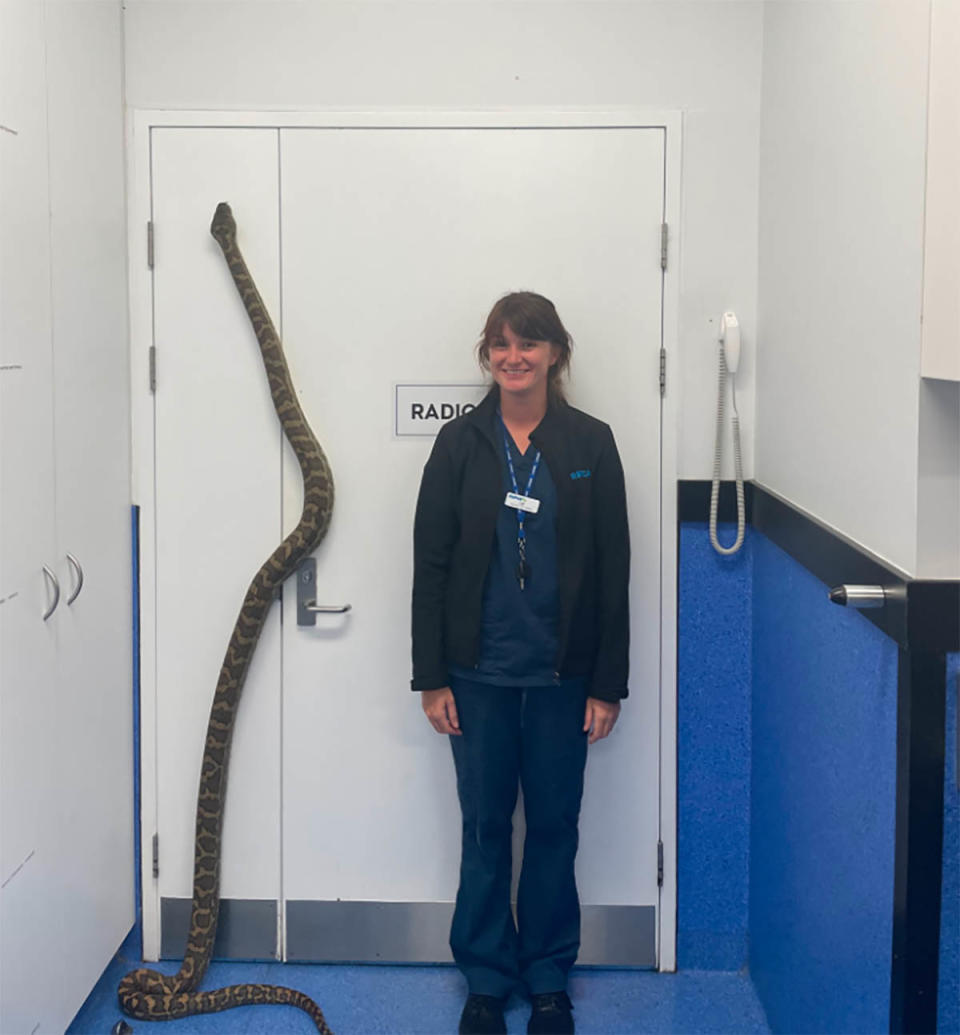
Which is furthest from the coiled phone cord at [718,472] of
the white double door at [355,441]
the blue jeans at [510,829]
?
the blue jeans at [510,829]

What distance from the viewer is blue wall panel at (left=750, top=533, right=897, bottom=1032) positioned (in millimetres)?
1981

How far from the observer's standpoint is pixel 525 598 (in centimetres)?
283

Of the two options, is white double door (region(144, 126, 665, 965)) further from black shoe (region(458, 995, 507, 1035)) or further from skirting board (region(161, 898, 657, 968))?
black shoe (region(458, 995, 507, 1035))

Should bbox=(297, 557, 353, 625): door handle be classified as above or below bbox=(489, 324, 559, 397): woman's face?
below

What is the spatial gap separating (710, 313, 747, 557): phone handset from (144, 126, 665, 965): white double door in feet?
0.50

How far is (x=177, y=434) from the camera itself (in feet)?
10.4

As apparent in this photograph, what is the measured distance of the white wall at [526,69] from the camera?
3.05 meters

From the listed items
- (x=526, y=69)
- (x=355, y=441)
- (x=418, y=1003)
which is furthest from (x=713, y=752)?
(x=526, y=69)

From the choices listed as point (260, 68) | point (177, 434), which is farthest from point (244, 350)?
point (260, 68)

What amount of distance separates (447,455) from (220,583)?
727mm

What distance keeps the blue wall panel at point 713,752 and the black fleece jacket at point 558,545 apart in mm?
334

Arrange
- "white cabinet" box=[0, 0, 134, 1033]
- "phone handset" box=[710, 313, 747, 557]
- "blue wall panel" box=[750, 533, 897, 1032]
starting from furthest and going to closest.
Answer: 1. "phone handset" box=[710, 313, 747, 557]
2. "white cabinet" box=[0, 0, 134, 1033]
3. "blue wall panel" box=[750, 533, 897, 1032]

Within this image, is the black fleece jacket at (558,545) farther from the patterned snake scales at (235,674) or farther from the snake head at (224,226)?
the snake head at (224,226)

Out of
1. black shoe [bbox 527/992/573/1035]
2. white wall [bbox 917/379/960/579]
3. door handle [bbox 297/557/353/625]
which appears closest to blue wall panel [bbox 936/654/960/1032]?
white wall [bbox 917/379/960/579]
